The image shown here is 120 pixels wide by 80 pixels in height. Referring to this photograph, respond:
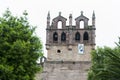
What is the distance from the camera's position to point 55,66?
320 ft

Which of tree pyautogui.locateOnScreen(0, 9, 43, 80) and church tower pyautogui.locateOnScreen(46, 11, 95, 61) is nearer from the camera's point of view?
tree pyautogui.locateOnScreen(0, 9, 43, 80)

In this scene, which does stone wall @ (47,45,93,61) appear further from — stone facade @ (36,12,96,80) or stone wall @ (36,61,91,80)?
stone wall @ (36,61,91,80)

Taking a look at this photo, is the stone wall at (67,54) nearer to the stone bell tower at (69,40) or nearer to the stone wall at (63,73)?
the stone bell tower at (69,40)

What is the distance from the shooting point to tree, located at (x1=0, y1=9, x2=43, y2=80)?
3843 centimetres

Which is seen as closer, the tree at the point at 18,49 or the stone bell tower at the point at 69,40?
the tree at the point at 18,49

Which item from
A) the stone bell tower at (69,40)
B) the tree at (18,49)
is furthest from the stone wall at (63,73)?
the tree at (18,49)

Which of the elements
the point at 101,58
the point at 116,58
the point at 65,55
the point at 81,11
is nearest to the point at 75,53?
the point at 65,55

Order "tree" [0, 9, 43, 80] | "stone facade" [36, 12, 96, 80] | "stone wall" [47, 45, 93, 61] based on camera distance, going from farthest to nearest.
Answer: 1. "stone facade" [36, 12, 96, 80]
2. "stone wall" [47, 45, 93, 61]
3. "tree" [0, 9, 43, 80]

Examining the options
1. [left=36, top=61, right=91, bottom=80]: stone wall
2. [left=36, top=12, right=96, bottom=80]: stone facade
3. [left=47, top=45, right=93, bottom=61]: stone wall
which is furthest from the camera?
[left=36, top=12, right=96, bottom=80]: stone facade

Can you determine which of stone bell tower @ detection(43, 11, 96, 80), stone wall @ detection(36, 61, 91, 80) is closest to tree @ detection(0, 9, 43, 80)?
stone wall @ detection(36, 61, 91, 80)

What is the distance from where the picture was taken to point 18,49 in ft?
127

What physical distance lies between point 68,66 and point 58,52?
12.7m

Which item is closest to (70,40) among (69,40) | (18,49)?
(69,40)

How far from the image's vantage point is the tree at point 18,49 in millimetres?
38434
